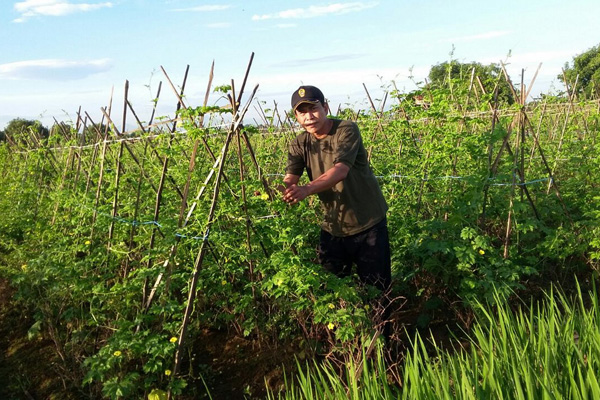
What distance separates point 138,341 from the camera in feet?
10.7

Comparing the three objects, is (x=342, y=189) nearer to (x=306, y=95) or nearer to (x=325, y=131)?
(x=325, y=131)

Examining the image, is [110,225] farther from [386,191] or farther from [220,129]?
[386,191]

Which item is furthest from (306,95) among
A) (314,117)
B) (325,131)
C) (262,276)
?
(262,276)

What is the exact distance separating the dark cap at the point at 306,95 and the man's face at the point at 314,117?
43 mm

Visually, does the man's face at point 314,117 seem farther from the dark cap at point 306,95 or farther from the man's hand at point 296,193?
the man's hand at point 296,193

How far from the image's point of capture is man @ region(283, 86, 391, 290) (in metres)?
3.12

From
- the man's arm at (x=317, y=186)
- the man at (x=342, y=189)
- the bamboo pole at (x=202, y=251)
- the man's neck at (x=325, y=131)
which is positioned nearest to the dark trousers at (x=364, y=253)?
the man at (x=342, y=189)

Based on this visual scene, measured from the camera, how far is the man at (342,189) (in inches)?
123

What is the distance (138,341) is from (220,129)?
1467 millimetres

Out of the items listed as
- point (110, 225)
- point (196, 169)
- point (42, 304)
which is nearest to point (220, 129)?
point (196, 169)

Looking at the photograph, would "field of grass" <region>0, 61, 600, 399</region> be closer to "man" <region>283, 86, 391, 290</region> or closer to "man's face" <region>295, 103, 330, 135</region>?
"man" <region>283, 86, 391, 290</region>

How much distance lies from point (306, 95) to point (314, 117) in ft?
0.51

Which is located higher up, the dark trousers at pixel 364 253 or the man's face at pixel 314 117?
the man's face at pixel 314 117

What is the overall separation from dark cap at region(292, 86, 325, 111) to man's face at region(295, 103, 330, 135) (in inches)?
1.7
